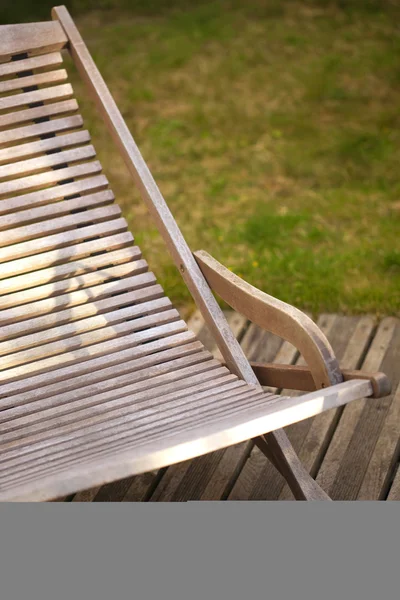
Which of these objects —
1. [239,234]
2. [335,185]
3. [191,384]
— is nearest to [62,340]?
[191,384]

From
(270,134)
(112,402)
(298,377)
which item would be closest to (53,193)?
(112,402)

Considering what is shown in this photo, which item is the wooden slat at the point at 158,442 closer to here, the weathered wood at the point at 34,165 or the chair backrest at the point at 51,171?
the chair backrest at the point at 51,171

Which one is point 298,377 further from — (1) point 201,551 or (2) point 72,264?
(2) point 72,264

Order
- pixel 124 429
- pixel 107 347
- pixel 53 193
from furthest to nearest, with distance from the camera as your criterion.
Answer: pixel 53 193 < pixel 107 347 < pixel 124 429

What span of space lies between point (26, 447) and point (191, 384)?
0.49m

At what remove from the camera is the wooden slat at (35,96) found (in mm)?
2979

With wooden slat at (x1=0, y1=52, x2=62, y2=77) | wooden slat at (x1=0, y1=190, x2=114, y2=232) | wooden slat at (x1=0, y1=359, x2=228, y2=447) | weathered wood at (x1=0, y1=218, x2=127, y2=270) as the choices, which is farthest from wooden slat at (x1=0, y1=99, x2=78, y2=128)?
wooden slat at (x1=0, y1=359, x2=228, y2=447)

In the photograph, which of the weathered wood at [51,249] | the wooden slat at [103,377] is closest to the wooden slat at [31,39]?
the weathered wood at [51,249]

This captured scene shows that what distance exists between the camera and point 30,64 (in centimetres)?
301

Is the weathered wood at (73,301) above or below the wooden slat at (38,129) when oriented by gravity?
below

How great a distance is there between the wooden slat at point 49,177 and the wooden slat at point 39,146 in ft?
0.24

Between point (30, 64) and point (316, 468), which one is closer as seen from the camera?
point (316, 468)

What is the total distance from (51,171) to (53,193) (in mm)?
86

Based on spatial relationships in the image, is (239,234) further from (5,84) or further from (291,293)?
(5,84)
